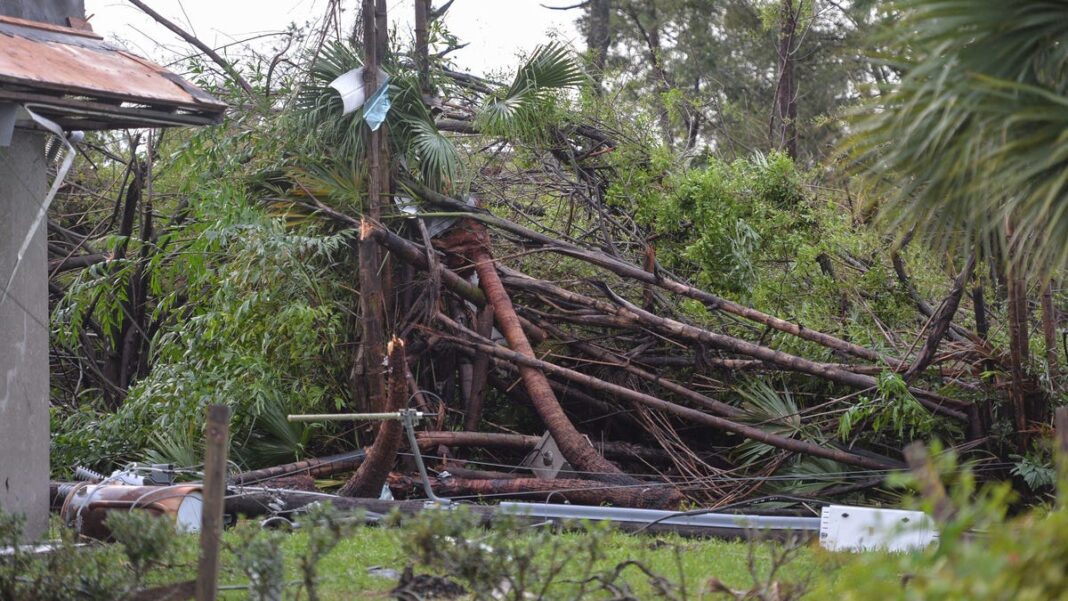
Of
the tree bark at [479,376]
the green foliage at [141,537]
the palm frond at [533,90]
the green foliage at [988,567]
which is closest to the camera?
the green foliage at [988,567]

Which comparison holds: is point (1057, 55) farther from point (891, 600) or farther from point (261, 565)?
point (261, 565)

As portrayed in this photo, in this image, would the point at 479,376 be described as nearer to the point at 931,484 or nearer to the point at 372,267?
the point at 372,267

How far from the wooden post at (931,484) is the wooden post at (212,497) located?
101 inches

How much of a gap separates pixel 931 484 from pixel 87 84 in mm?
5441

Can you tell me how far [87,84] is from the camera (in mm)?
6344

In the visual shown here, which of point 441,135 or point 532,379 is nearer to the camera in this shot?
point 532,379

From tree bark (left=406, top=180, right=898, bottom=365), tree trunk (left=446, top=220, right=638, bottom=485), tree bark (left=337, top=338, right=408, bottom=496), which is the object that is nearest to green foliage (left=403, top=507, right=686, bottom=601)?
tree bark (left=337, top=338, right=408, bottom=496)

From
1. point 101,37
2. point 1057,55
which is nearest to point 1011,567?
point 1057,55

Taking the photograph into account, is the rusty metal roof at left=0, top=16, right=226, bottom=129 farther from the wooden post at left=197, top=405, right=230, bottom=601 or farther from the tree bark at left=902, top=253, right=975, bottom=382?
the tree bark at left=902, top=253, right=975, bottom=382

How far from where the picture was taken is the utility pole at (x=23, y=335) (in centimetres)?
668

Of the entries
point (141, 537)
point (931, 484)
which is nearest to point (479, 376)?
point (141, 537)

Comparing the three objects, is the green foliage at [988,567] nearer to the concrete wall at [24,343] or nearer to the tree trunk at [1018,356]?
the concrete wall at [24,343]

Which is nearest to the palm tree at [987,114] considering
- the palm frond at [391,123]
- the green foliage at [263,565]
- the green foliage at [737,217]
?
the green foliage at [263,565]

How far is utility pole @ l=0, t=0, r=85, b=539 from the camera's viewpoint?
6680 mm
